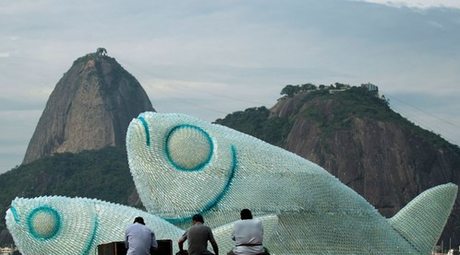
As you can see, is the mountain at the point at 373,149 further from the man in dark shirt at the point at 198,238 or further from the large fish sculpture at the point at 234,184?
the man in dark shirt at the point at 198,238

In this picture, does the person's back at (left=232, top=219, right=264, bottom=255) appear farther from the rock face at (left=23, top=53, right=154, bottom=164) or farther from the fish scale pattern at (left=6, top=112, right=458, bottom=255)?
the rock face at (left=23, top=53, right=154, bottom=164)

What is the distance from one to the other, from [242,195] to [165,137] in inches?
127

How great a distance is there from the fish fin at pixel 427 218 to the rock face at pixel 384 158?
56.1 m

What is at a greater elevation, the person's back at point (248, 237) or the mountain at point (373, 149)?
the person's back at point (248, 237)

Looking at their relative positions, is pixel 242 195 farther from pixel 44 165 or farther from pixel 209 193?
pixel 44 165

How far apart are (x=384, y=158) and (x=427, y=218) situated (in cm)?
5855

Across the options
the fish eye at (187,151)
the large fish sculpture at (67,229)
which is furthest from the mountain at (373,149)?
the large fish sculpture at (67,229)

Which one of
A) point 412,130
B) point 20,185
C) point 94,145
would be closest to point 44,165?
point 20,185

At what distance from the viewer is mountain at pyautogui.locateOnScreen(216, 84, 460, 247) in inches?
3738

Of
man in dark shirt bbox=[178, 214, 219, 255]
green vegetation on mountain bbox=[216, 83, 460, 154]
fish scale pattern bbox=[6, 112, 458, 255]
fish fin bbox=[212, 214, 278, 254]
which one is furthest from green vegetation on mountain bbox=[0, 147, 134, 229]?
man in dark shirt bbox=[178, 214, 219, 255]

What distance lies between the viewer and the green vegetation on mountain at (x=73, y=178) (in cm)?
11944

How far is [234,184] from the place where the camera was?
115 ft

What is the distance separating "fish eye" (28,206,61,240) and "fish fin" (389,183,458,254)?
40.0 feet

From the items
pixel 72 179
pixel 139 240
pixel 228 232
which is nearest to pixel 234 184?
pixel 228 232
